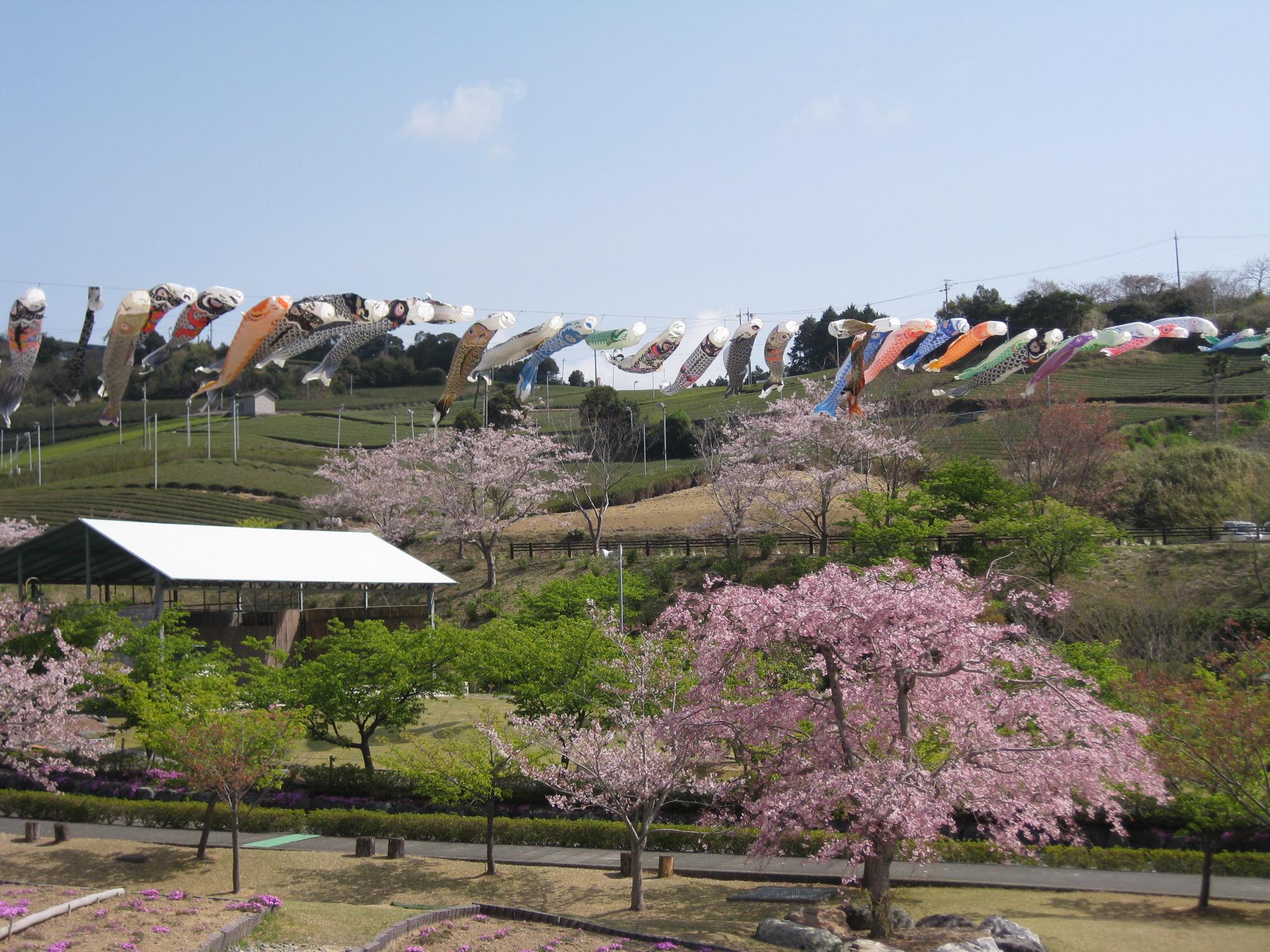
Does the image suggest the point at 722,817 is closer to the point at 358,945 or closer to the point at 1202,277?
the point at 358,945

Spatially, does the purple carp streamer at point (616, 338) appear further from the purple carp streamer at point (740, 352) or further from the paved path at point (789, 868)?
the paved path at point (789, 868)

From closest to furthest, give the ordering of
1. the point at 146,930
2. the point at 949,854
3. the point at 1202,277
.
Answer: the point at 146,930, the point at 949,854, the point at 1202,277

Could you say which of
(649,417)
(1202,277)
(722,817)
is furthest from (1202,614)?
(1202,277)

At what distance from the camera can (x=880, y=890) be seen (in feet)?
44.2

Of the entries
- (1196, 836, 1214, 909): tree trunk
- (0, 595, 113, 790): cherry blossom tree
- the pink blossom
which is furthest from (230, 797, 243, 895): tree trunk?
(1196, 836, 1214, 909): tree trunk

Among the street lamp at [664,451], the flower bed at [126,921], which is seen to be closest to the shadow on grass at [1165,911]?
the flower bed at [126,921]

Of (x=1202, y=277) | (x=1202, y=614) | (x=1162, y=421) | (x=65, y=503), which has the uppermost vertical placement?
(x=1202, y=277)

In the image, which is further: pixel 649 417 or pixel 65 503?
pixel 649 417

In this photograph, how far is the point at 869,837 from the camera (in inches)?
516

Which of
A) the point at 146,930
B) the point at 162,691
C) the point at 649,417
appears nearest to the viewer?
the point at 146,930

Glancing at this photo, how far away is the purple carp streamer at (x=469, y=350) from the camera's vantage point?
25.1 metres

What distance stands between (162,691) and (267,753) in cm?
411

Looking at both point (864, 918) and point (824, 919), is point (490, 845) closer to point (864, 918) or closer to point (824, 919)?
point (824, 919)

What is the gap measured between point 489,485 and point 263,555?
1505 cm
